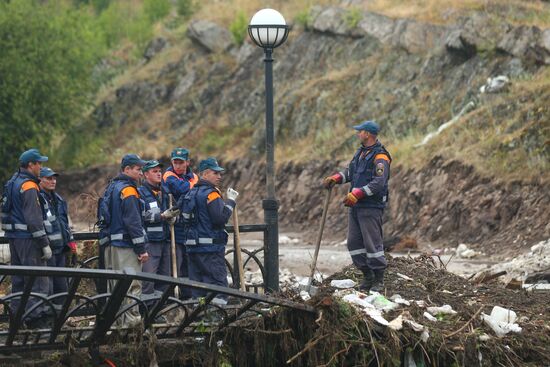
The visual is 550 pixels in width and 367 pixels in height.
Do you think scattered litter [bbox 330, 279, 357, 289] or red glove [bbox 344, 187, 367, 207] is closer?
red glove [bbox 344, 187, 367, 207]

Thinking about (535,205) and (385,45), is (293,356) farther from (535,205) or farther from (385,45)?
(385,45)

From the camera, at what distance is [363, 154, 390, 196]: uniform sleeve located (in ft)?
38.4

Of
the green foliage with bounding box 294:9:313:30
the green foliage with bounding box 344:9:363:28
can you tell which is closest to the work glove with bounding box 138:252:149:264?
the green foliage with bounding box 344:9:363:28

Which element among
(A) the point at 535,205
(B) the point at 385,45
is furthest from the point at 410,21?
(A) the point at 535,205

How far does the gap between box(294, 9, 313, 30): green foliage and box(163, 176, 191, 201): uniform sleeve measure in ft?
79.6

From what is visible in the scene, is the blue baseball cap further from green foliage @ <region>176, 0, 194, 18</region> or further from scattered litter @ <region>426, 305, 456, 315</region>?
green foliage @ <region>176, 0, 194, 18</region>

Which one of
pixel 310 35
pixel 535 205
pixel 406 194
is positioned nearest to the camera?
pixel 535 205

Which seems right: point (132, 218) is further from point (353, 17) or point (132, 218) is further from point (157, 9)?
point (157, 9)

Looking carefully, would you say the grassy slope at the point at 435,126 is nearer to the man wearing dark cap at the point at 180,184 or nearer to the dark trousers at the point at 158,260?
the man wearing dark cap at the point at 180,184

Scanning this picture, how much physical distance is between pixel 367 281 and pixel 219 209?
1.92 m

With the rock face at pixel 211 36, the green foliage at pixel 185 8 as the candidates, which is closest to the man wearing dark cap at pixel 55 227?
the rock face at pixel 211 36

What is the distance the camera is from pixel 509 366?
991 centimetres

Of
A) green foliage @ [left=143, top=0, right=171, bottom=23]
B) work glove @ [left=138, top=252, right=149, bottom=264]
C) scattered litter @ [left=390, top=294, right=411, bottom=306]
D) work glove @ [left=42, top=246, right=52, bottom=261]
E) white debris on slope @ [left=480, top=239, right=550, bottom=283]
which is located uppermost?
green foliage @ [left=143, top=0, right=171, bottom=23]

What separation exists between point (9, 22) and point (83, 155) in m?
5.19
